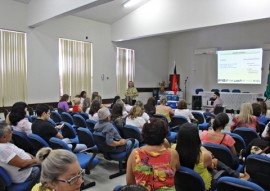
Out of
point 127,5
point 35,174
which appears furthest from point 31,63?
point 35,174

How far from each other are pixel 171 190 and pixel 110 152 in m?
1.86

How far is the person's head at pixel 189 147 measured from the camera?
2072 mm

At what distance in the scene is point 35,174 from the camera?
8.61 feet

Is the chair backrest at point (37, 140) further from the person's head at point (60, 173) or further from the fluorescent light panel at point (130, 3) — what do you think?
the fluorescent light panel at point (130, 3)

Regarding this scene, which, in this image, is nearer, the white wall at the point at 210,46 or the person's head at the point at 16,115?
the person's head at the point at 16,115

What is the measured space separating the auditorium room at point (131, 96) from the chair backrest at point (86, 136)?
2 centimetres

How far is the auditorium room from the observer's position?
2.00m

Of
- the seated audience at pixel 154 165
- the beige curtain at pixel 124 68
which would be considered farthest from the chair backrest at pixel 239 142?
the beige curtain at pixel 124 68

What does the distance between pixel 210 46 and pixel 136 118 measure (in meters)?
9.53

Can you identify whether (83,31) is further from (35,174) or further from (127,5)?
(35,174)

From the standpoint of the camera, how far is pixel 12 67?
7723 millimetres

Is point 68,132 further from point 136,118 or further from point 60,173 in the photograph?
point 60,173

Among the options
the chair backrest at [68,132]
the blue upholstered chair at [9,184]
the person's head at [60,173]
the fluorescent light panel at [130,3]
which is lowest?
the blue upholstered chair at [9,184]

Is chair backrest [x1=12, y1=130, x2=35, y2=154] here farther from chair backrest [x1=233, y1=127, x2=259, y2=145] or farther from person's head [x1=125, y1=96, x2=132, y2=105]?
person's head [x1=125, y1=96, x2=132, y2=105]
